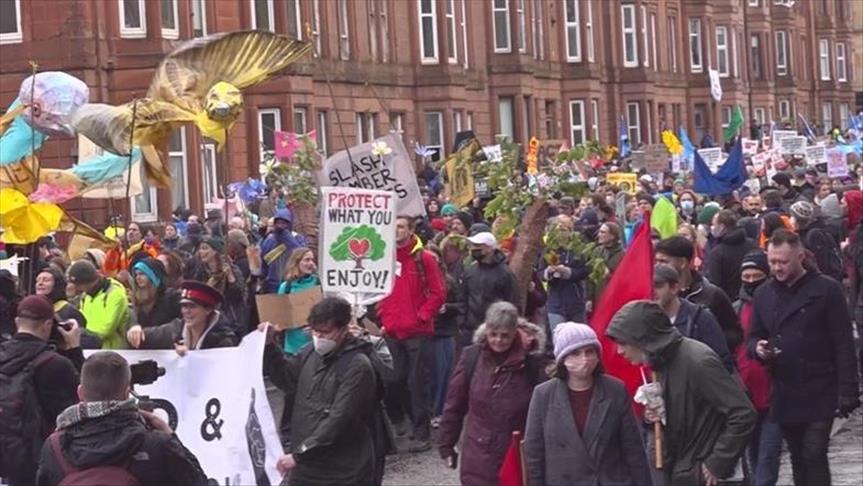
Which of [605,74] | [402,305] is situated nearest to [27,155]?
[402,305]

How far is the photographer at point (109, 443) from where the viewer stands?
818 centimetres

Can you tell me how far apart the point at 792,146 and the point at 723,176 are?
38.4 ft

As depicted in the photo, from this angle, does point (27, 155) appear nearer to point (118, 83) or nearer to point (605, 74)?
point (118, 83)

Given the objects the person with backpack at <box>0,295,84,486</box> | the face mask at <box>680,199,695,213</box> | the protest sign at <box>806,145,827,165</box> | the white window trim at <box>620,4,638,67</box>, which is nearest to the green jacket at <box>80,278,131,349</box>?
the person with backpack at <box>0,295,84,486</box>

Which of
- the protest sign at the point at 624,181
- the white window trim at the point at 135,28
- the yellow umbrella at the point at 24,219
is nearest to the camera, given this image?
the yellow umbrella at the point at 24,219

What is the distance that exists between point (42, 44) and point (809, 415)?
24.7 metres

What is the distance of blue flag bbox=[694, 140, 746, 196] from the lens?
35.2m

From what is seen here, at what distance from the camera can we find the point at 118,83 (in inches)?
1412

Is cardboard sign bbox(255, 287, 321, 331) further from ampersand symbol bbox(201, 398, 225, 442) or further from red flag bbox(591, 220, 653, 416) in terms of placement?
red flag bbox(591, 220, 653, 416)

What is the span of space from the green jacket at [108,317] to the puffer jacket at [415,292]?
13.0 feet

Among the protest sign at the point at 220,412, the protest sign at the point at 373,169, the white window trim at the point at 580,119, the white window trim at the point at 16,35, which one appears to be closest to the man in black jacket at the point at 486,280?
the protest sign at the point at 373,169

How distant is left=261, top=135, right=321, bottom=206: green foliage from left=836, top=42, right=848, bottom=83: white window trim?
76.7 metres

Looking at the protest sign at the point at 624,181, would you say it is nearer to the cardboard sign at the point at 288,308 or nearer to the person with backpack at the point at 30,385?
the cardboard sign at the point at 288,308

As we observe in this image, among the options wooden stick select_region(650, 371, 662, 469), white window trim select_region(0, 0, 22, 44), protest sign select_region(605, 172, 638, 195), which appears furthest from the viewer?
white window trim select_region(0, 0, 22, 44)
